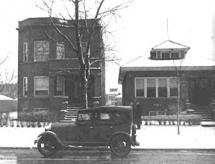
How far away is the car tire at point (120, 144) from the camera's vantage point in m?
13.7

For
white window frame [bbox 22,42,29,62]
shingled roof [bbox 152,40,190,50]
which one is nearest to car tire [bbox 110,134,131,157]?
shingled roof [bbox 152,40,190,50]

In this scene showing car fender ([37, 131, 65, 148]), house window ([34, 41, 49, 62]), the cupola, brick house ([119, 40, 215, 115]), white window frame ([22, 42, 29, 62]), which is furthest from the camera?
white window frame ([22, 42, 29, 62])

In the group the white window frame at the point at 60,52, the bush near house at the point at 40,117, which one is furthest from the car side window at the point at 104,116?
the white window frame at the point at 60,52

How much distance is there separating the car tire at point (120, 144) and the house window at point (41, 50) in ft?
79.1

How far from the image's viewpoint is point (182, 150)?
15.4 meters

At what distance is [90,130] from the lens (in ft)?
46.4

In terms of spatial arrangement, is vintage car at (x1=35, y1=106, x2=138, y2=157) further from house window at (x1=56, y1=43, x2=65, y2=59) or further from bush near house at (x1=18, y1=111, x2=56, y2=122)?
house window at (x1=56, y1=43, x2=65, y2=59)

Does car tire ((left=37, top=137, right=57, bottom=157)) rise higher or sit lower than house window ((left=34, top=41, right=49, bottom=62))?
lower

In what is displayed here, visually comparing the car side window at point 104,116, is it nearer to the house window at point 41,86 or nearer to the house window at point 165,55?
the house window at point 165,55

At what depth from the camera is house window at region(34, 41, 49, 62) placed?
36656mm

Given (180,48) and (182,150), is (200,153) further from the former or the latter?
(180,48)

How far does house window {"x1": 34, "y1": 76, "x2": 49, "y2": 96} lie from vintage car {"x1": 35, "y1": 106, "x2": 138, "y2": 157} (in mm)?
22354

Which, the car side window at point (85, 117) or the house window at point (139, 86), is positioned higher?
the house window at point (139, 86)

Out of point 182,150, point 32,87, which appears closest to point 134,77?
point 32,87
